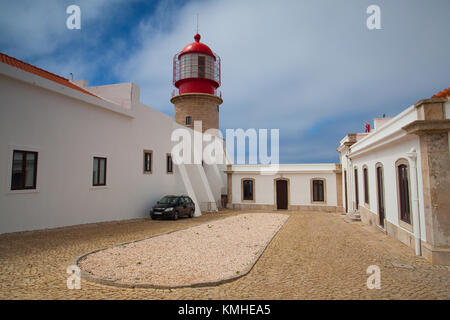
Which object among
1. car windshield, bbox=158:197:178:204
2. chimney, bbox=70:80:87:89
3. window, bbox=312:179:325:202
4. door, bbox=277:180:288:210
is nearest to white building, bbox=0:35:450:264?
car windshield, bbox=158:197:178:204

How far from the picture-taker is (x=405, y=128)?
23.4ft

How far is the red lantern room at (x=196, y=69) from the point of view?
879 inches

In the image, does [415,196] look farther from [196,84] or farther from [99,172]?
[196,84]

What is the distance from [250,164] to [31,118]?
53.8ft

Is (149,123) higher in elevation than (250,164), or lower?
higher

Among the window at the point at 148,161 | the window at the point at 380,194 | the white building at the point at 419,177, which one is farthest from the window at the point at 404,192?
the window at the point at 148,161

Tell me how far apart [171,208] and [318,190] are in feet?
38.0

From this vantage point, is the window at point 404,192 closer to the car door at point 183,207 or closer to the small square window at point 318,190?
the car door at point 183,207

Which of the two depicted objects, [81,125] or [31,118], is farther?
[81,125]

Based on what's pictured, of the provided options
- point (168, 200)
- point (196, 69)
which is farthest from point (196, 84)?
point (168, 200)

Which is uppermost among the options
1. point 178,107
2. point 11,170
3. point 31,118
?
point 178,107

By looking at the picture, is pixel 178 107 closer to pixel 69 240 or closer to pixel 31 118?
pixel 31 118
